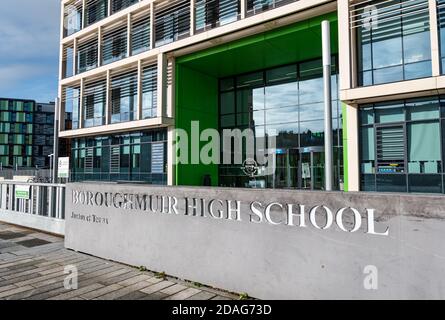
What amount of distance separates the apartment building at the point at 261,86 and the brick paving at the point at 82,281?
976 centimetres

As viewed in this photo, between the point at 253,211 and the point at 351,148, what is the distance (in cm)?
989

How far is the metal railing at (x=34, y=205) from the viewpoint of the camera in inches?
387

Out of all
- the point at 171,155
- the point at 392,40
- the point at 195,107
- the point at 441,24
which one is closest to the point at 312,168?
the point at 392,40

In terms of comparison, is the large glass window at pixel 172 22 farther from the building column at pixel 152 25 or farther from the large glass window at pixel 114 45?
the large glass window at pixel 114 45

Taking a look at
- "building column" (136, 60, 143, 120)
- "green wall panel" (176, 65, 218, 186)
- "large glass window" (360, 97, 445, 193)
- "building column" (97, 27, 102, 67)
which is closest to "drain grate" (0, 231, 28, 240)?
"green wall panel" (176, 65, 218, 186)

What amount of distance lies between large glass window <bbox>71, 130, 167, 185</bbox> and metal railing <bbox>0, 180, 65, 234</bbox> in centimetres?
949

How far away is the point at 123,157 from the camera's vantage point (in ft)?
77.7

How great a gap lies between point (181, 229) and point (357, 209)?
2791mm

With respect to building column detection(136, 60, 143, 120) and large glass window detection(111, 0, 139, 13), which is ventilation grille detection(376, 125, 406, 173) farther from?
large glass window detection(111, 0, 139, 13)

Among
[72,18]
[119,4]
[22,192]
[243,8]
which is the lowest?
[22,192]

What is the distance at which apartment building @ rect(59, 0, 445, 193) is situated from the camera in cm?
1265

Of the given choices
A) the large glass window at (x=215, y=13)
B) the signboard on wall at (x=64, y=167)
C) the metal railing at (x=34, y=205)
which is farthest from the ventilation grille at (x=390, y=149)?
the signboard on wall at (x=64, y=167)

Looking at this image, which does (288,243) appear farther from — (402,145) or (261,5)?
(261,5)

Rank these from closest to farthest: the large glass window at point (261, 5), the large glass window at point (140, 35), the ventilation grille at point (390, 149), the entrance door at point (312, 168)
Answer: the ventilation grille at point (390, 149), the large glass window at point (261, 5), the entrance door at point (312, 168), the large glass window at point (140, 35)
